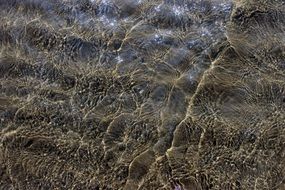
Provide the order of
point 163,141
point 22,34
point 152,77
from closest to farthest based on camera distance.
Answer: point 163,141
point 152,77
point 22,34

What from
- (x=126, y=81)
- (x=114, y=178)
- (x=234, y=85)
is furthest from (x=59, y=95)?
(x=234, y=85)

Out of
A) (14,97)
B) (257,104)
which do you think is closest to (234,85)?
(257,104)

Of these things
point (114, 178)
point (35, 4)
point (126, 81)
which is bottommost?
point (114, 178)

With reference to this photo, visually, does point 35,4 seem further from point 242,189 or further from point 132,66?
point 242,189

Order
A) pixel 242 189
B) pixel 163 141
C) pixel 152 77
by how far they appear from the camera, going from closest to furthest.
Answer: pixel 242 189
pixel 163 141
pixel 152 77

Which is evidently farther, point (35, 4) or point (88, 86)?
point (35, 4)

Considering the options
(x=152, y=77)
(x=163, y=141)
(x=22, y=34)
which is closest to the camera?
(x=163, y=141)

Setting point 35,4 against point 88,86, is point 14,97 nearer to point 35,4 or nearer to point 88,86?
point 88,86

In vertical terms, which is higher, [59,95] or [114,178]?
[59,95]

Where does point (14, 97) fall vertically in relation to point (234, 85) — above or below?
below
